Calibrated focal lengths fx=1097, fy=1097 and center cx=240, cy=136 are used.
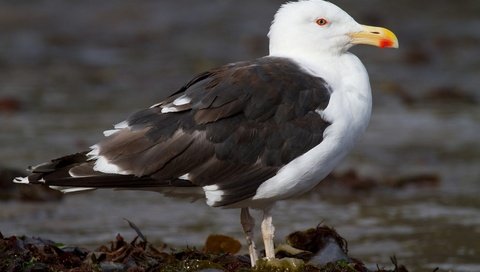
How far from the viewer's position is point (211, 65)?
16.0 metres

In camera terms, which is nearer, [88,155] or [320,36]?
[88,155]

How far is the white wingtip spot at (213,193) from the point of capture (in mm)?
5805

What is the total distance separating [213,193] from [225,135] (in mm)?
316

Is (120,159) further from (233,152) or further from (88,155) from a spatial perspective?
(233,152)

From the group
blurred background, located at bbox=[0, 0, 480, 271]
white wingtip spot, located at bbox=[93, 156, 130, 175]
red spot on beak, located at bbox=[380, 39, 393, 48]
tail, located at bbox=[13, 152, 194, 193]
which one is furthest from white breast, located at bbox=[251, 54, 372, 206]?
blurred background, located at bbox=[0, 0, 480, 271]

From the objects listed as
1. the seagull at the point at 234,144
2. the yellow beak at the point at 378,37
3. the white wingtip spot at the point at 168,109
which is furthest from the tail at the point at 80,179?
the yellow beak at the point at 378,37

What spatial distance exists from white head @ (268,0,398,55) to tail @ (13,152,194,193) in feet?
4.01

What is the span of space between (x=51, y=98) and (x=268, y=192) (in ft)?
27.8

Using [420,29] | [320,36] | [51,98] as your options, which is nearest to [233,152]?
[320,36]

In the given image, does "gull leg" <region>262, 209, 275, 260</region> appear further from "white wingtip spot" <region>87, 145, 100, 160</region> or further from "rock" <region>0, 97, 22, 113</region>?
"rock" <region>0, 97, 22, 113</region>

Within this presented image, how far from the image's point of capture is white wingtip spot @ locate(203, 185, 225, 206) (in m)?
5.80

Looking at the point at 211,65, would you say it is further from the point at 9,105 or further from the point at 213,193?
the point at 213,193

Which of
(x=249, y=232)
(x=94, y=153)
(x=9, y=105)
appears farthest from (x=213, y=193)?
(x=9, y=105)

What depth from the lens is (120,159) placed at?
577 centimetres
